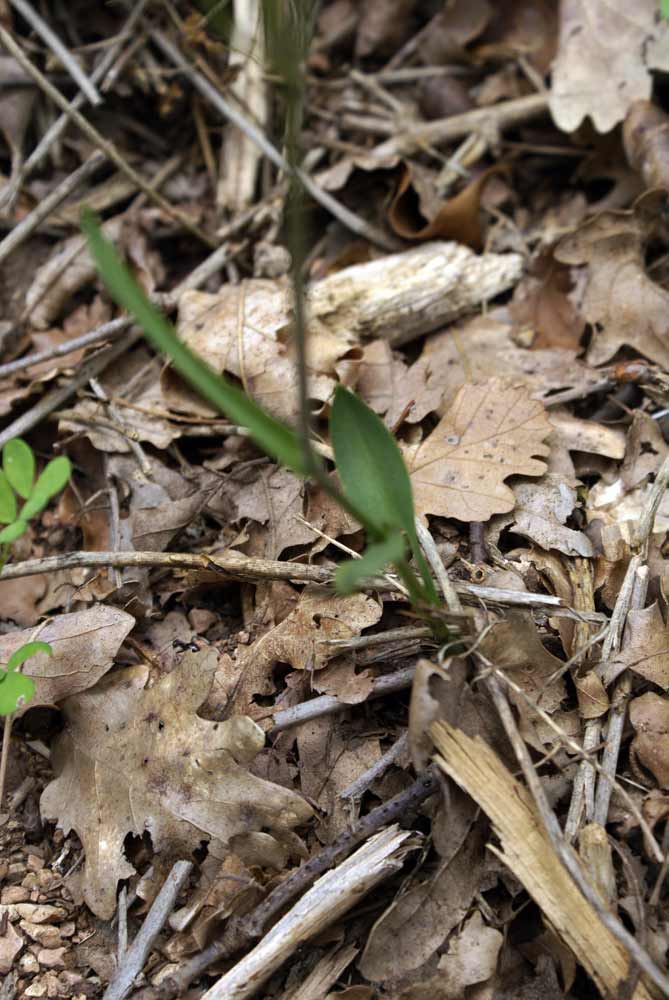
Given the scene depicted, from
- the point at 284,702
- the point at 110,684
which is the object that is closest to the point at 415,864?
the point at 284,702

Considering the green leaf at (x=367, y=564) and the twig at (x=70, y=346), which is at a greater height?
the twig at (x=70, y=346)

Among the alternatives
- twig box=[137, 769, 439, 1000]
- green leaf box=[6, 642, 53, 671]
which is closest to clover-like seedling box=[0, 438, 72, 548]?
green leaf box=[6, 642, 53, 671]

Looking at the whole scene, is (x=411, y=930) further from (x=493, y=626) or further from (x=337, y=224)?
(x=337, y=224)

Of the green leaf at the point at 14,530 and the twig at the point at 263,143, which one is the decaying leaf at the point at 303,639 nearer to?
the green leaf at the point at 14,530

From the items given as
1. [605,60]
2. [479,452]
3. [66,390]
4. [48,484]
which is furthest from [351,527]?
[605,60]

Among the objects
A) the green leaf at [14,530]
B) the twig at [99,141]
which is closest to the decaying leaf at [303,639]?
the green leaf at [14,530]

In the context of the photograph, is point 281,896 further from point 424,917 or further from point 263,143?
point 263,143
